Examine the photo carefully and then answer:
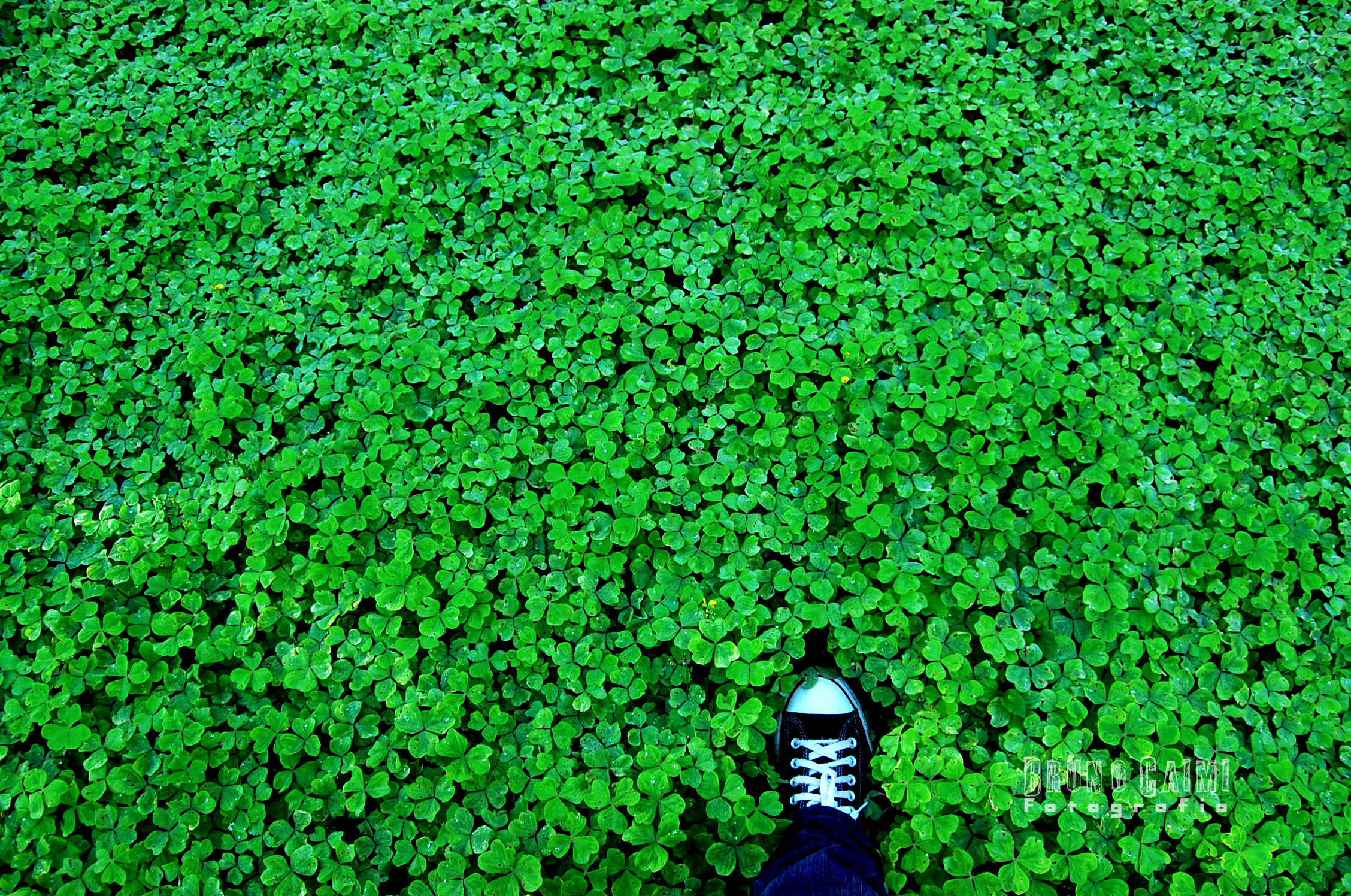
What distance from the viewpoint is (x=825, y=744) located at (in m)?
2.55

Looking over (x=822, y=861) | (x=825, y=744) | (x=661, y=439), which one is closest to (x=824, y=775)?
(x=825, y=744)

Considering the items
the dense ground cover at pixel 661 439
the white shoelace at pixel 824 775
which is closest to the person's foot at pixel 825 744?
the white shoelace at pixel 824 775

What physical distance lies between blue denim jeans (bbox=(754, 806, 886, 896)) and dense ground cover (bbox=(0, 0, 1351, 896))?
0.27 ft

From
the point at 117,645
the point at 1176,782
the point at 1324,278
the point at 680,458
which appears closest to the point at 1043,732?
the point at 1176,782

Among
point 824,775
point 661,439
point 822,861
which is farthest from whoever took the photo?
point 661,439

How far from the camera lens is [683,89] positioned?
3660 millimetres

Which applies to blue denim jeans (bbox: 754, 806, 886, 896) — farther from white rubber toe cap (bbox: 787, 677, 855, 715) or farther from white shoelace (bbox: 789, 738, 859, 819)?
white rubber toe cap (bbox: 787, 677, 855, 715)

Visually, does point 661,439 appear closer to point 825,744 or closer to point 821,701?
point 821,701

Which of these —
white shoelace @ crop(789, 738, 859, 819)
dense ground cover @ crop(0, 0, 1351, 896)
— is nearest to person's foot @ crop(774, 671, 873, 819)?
white shoelace @ crop(789, 738, 859, 819)

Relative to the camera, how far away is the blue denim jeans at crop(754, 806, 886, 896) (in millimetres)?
2174

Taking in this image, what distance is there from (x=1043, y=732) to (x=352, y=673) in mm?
2231

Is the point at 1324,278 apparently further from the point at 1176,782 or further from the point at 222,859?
the point at 222,859

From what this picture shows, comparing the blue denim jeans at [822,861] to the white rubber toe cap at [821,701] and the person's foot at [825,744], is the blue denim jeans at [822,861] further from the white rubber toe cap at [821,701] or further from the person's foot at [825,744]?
the white rubber toe cap at [821,701]

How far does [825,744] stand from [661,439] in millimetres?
1211
